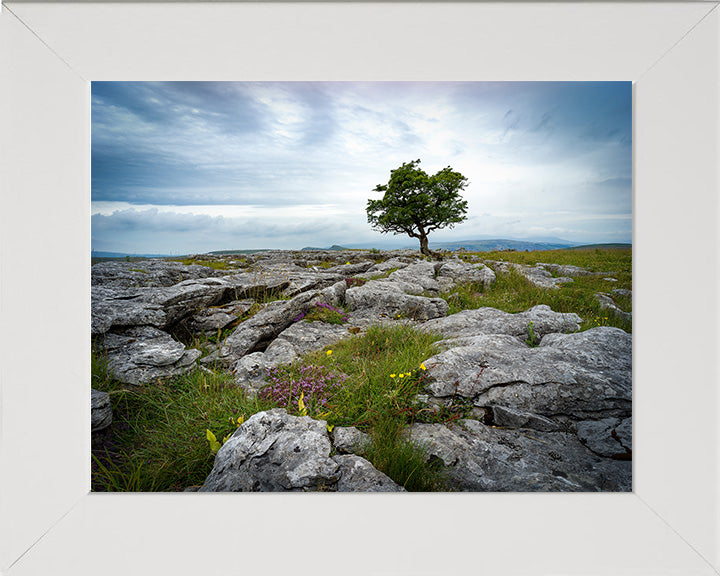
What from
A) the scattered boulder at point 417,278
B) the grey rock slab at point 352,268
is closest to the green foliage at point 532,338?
the scattered boulder at point 417,278

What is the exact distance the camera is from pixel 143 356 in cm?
236

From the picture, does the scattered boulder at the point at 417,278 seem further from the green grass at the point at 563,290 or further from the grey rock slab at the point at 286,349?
the grey rock slab at the point at 286,349

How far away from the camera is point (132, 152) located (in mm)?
2594

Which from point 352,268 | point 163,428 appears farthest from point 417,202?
point 163,428

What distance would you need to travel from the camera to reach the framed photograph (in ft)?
5.03

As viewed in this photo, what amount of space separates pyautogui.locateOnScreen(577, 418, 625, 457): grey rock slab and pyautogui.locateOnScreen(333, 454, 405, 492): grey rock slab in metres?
1.36

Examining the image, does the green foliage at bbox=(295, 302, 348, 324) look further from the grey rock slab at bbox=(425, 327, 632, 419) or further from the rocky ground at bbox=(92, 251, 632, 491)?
the grey rock slab at bbox=(425, 327, 632, 419)

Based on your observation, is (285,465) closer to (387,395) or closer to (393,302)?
(387,395)

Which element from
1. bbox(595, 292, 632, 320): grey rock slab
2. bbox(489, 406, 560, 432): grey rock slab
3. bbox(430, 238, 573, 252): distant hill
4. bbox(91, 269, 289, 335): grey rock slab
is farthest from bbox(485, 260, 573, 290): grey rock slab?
bbox(91, 269, 289, 335): grey rock slab

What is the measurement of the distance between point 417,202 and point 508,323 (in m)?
1.50

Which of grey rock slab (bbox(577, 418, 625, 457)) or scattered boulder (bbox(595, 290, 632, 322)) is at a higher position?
scattered boulder (bbox(595, 290, 632, 322))

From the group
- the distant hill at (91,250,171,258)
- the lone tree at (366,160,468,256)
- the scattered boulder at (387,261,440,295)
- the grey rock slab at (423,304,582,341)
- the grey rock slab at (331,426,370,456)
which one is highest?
the lone tree at (366,160,468,256)

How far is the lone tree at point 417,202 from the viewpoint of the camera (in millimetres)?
2986
